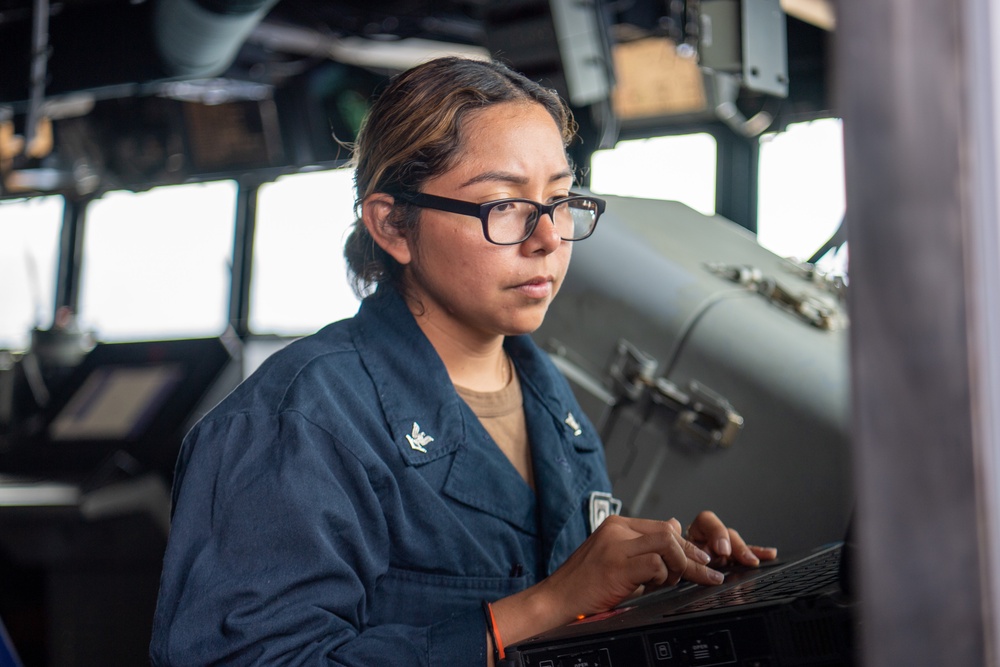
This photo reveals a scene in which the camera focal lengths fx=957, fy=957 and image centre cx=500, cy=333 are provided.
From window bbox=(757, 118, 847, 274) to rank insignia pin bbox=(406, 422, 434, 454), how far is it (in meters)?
0.49

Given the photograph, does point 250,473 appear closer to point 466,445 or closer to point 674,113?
point 466,445

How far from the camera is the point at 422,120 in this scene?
3.84 feet

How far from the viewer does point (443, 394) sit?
3.78ft

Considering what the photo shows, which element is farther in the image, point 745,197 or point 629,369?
point 745,197

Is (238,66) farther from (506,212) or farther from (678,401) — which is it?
(506,212)

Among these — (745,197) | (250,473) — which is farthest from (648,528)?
(745,197)

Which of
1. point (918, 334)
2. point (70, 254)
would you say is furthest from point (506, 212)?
point (70, 254)

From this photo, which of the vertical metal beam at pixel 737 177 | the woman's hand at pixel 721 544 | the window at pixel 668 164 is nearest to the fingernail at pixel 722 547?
the woman's hand at pixel 721 544

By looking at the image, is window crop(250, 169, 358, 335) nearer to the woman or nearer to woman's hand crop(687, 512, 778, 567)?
the woman

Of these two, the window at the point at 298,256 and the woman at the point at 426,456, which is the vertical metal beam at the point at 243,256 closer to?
the window at the point at 298,256

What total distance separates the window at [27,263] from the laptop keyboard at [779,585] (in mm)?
5018

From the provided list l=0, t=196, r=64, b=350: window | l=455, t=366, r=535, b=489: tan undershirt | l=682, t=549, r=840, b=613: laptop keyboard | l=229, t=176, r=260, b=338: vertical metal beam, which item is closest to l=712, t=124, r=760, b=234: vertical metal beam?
l=229, t=176, r=260, b=338: vertical metal beam

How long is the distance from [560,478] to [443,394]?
7.9 inches

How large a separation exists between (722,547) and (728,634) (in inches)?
17.1
